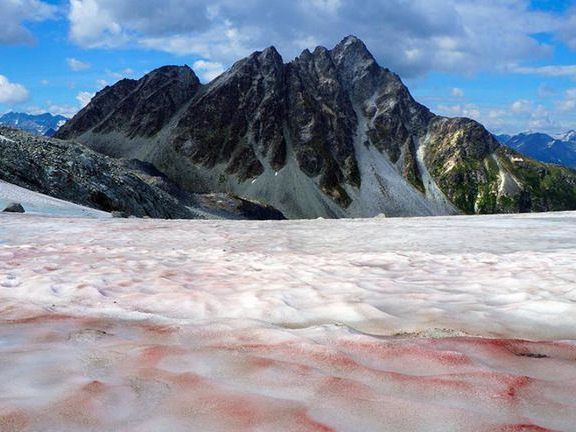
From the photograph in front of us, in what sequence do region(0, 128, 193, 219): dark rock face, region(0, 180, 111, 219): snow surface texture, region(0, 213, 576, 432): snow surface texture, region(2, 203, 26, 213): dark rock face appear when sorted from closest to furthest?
1. region(0, 213, 576, 432): snow surface texture
2. region(2, 203, 26, 213): dark rock face
3. region(0, 180, 111, 219): snow surface texture
4. region(0, 128, 193, 219): dark rock face

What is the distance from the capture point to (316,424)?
13.8ft

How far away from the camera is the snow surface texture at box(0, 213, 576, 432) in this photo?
4.45 metres

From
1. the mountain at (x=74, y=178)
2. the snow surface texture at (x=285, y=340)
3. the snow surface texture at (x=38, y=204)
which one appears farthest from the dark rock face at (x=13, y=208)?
the mountain at (x=74, y=178)

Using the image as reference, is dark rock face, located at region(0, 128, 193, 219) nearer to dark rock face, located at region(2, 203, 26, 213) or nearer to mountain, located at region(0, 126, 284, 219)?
mountain, located at region(0, 126, 284, 219)

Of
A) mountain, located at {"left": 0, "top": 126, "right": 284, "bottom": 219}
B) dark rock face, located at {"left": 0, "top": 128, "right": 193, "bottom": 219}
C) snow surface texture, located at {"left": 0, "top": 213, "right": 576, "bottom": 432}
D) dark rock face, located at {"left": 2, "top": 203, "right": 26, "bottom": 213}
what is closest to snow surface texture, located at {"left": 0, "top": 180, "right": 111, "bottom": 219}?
dark rock face, located at {"left": 2, "top": 203, "right": 26, "bottom": 213}

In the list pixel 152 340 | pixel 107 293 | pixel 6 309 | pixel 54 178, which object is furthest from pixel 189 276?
pixel 54 178

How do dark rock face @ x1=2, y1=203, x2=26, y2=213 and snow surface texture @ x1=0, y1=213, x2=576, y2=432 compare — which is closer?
snow surface texture @ x1=0, y1=213, x2=576, y2=432

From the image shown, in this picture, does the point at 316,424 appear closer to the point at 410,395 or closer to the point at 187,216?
the point at 410,395

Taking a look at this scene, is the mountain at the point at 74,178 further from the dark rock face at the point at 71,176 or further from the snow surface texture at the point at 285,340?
the snow surface texture at the point at 285,340

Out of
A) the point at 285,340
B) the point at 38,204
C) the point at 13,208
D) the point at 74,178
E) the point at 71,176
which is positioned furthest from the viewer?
the point at 74,178

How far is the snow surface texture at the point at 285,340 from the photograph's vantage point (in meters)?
4.45

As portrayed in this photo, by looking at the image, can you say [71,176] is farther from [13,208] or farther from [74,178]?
[13,208]

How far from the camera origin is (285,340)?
6598 mm

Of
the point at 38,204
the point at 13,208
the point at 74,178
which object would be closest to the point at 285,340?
the point at 13,208
